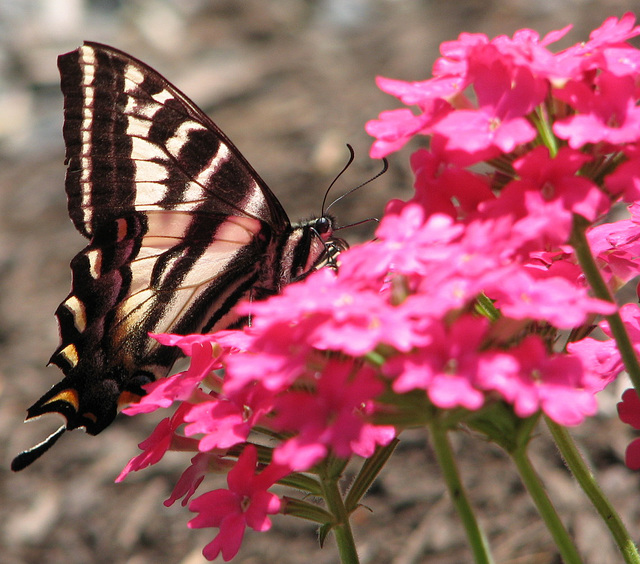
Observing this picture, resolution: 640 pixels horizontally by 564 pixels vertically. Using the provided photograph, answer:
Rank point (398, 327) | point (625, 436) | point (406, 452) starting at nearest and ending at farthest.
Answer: point (398, 327), point (625, 436), point (406, 452)

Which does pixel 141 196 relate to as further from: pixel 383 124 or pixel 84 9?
pixel 84 9

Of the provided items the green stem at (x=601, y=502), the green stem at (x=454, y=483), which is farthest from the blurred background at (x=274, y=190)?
the green stem at (x=454, y=483)

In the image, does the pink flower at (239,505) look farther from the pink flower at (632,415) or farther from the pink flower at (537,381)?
the pink flower at (632,415)

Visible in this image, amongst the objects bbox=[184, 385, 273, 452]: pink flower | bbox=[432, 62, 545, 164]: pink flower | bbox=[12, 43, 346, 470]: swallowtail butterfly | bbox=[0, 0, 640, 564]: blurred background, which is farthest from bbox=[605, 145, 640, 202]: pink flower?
bbox=[12, 43, 346, 470]: swallowtail butterfly

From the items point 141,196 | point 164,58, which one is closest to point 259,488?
point 141,196

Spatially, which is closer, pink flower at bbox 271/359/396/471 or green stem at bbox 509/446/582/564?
pink flower at bbox 271/359/396/471

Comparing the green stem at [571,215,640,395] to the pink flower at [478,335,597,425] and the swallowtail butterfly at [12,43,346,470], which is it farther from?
the swallowtail butterfly at [12,43,346,470]
